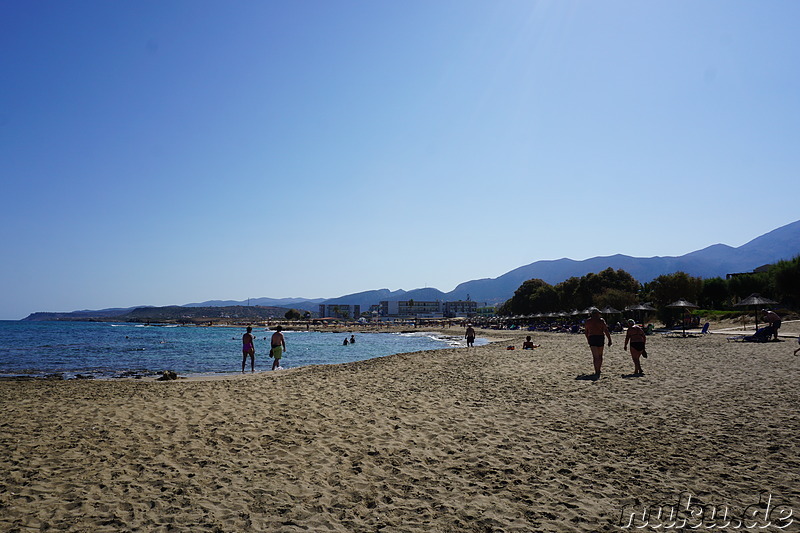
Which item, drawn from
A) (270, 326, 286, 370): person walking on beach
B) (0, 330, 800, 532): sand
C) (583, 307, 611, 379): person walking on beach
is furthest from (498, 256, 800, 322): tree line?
(0, 330, 800, 532): sand

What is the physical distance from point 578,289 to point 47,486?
6811 centimetres

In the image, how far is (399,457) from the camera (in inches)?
226

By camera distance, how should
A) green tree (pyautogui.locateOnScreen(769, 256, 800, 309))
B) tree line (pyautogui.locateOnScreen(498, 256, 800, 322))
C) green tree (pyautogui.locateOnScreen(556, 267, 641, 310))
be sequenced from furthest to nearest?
green tree (pyautogui.locateOnScreen(556, 267, 641, 310)) → tree line (pyautogui.locateOnScreen(498, 256, 800, 322)) → green tree (pyautogui.locateOnScreen(769, 256, 800, 309))

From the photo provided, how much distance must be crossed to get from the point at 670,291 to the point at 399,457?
4638 centimetres

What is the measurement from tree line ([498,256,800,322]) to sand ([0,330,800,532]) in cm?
3775

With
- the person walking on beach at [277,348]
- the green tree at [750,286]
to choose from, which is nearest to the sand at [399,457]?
the person walking on beach at [277,348]

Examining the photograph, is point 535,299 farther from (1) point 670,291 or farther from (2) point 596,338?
(2) point 596,338

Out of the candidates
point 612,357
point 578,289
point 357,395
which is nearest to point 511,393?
point 357,395

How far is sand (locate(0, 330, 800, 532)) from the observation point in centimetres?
414

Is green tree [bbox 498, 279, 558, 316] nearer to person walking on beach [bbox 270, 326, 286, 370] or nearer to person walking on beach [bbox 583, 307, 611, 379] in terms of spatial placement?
person walking on beach [bbox 270, 326, 286, 370]

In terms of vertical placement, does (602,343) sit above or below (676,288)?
below

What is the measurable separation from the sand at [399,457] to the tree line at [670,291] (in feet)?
124

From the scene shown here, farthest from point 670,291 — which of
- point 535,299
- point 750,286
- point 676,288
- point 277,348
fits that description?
point 535,299

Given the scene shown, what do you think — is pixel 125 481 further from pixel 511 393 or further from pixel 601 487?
pixel 511 393
